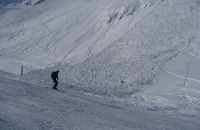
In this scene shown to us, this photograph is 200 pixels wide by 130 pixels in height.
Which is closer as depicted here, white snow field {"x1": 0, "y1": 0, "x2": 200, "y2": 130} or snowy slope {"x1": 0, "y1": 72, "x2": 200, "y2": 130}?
snowy slope {"x1": 0, "y1": 72, "x2": 200, "y2": 130}

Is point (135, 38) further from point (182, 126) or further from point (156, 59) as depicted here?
point (182, 126)

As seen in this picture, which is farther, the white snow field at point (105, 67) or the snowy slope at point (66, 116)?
the white snow field at point (105, 67)

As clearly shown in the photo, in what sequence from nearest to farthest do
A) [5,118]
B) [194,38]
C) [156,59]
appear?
1. [5,118]
2. [156,59]
3. [194,38]

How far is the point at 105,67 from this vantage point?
2481 centimetres

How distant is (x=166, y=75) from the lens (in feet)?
67.7

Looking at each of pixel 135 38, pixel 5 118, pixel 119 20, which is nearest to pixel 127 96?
pixel 5 118

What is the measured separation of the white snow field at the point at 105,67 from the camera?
9742 millimetres

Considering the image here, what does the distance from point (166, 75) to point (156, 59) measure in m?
3.35

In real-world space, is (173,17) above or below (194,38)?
above

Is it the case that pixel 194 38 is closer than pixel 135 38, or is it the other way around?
pixel 194 38

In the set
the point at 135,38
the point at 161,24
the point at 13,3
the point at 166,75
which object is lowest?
the point at 166,75

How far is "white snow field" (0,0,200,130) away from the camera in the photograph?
974 cm

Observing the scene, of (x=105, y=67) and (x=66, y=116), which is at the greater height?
(x=105, y=67)

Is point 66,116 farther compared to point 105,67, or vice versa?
point 105,67
